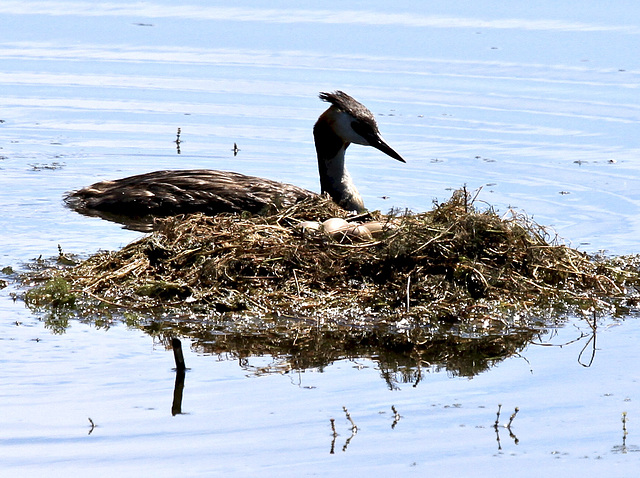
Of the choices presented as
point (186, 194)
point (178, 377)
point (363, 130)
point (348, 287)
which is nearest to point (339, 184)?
point (363, 130)

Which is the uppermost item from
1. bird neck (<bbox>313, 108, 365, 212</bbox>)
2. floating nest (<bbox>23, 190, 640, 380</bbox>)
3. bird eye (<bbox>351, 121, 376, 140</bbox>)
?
bird eye (<bbox>351, 121, 376, 140</bbox>)

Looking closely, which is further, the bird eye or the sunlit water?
the bird eye

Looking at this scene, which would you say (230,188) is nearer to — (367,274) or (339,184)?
(339,184)

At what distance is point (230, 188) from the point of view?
12.4 m

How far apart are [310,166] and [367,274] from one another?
6.01 metres

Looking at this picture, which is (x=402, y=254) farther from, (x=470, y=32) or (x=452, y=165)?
(x=470, y=32)

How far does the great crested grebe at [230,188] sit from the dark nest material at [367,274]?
2635 millimetres

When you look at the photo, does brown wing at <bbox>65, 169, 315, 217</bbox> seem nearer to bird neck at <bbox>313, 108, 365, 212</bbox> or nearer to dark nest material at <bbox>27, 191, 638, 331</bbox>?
bird neck at <bbox>313, 108, 365, 212</bbox>

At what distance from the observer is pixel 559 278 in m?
9.40

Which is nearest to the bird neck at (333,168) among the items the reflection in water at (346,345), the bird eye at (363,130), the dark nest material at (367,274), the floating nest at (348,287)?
the bird eye at (363,130)

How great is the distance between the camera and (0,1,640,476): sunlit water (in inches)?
251

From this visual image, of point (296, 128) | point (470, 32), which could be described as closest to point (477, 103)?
point (296, 128)

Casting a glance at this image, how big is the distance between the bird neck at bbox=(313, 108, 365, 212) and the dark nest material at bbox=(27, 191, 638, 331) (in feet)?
9.24

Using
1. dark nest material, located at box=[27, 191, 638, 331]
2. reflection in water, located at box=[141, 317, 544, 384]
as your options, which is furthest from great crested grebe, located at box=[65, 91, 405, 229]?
reflection in water, located at box=[141, 317, 544, 384]
